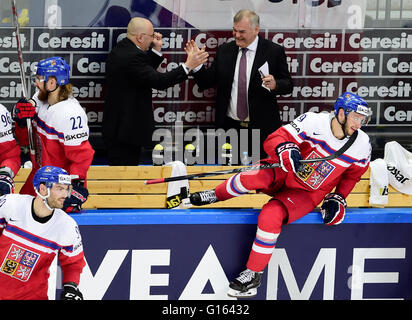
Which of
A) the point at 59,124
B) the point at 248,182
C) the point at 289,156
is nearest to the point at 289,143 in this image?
the point at 289,156

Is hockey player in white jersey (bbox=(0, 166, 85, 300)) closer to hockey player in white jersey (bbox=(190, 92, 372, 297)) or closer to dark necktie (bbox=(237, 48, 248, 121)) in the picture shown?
hockey player in white jersey (bbox=(190, 92, 372, 297))

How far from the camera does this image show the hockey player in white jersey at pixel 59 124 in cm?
559

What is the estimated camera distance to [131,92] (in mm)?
6918

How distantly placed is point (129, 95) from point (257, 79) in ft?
3.41

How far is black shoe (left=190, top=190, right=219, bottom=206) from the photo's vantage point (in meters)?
6.00

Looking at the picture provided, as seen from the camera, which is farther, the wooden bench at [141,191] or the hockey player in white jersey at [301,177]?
the wooden bench at [141,191]

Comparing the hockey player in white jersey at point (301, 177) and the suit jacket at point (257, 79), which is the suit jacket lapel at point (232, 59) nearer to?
the suit jacket at point (257, 79)

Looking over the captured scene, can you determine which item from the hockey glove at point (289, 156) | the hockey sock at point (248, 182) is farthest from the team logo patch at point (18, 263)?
the hockey glove at point (289, 156)

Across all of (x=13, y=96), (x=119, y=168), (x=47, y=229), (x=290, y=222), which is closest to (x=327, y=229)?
(x=290, y=222)

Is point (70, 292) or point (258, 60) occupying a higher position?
point (258, 60)

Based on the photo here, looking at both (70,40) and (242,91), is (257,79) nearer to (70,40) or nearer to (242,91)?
(242,91)

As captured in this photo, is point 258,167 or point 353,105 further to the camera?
point 258,167
